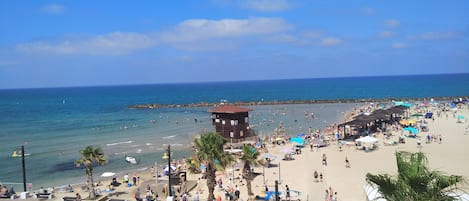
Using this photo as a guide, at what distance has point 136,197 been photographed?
73.0 ft

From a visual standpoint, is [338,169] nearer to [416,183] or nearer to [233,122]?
[233,122]

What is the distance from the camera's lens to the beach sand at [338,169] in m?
22.8

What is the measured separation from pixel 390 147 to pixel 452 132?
34.9ft

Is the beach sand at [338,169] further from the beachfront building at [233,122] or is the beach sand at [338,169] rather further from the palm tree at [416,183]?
the palm tree at [416,183]

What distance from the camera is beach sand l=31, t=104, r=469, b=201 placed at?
74.9 ft

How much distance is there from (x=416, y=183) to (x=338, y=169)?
2221 cm

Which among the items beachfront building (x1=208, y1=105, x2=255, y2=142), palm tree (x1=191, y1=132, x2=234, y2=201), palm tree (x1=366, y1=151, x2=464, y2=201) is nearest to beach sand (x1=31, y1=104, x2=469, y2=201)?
beachfront building (x1=208, y1=105, x2=255, y2=142)

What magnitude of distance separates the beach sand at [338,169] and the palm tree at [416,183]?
1487 centimetres

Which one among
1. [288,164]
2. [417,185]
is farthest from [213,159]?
[288,164]

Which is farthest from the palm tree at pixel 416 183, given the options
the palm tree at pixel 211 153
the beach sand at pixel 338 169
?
the beach sand at pixel 338 169

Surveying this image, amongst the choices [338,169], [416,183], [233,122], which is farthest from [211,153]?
[233,122]

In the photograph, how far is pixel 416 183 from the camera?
19.6ft

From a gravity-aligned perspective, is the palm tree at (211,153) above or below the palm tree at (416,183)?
below

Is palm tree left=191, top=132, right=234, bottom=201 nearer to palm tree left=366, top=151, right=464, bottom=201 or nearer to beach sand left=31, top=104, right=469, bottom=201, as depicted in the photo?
beach sand left=31, top=104, right=469, bottom=201
